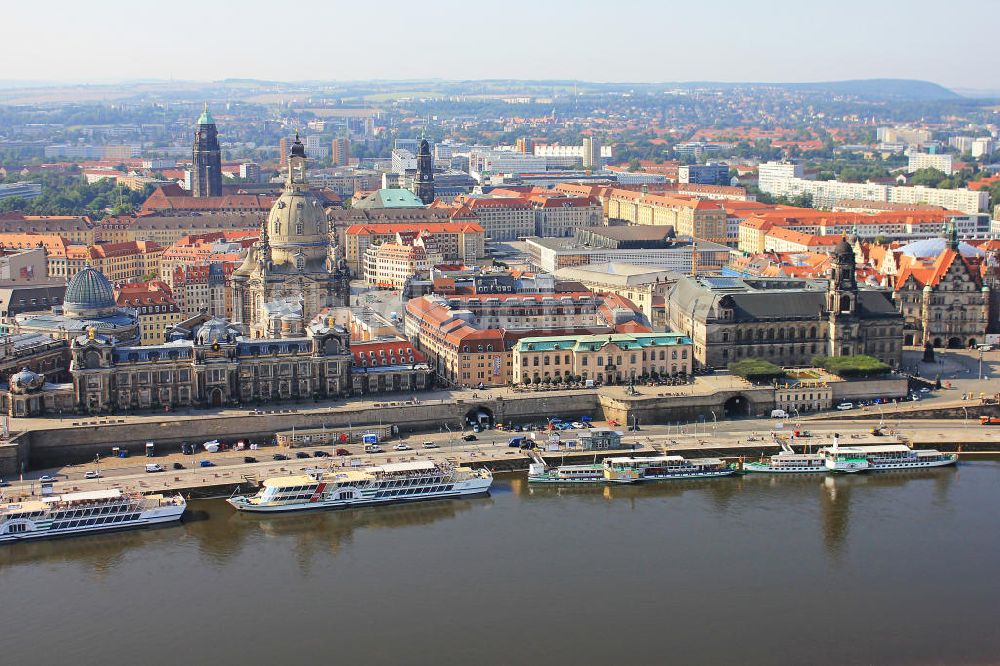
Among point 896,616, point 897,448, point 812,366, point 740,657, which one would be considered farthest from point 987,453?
point 740,657

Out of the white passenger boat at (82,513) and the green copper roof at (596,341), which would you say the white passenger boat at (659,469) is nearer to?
the green copper roof at (596,341)

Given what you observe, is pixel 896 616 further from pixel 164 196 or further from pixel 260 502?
pixel 164 196

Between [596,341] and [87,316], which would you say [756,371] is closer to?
[596,341]

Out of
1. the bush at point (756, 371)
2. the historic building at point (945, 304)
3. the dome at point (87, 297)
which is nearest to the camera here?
the bush at point (756, 371)

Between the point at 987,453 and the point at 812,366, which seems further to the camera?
the point at 812,366

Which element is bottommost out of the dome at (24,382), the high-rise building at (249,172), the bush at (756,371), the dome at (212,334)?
the bush at (756,371)

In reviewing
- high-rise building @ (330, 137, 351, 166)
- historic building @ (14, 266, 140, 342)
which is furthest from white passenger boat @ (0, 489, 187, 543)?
high-rise building @ (330, 137, 351, 166)

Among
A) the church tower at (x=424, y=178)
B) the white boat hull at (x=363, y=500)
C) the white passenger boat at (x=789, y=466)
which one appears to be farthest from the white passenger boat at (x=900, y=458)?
the church tower at (x=424, y=178)
